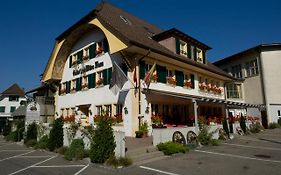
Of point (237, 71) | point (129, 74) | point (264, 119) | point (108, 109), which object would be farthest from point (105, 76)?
point (237, 71)

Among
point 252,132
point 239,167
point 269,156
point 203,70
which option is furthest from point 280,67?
point 239,167

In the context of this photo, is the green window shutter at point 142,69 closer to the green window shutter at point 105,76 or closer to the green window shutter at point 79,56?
the green window shutter at point 105,76

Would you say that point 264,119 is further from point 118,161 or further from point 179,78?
point 118,161

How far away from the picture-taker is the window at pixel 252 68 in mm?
29969

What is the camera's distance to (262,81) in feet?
94.3

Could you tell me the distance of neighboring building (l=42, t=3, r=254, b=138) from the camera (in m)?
15.2

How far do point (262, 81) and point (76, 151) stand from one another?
2558cm

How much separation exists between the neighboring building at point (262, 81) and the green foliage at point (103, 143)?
24.4m

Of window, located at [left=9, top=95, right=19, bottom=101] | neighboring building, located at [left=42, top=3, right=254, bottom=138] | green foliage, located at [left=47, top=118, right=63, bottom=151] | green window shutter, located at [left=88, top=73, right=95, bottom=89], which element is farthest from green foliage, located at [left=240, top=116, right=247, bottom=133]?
window, located at [left=9, top=95, right=19, bottom=101]

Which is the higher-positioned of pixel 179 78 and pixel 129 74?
pixel 179 78

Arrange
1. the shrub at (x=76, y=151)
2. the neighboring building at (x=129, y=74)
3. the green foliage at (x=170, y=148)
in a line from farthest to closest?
the neighboring building at (x=129, y=74), the green foliage at (x=170, y=148), the shrub at (x=76, y=151)

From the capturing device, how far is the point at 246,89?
31141 millimetres

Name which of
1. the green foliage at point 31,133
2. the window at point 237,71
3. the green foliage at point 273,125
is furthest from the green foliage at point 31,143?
the window at point 237,71

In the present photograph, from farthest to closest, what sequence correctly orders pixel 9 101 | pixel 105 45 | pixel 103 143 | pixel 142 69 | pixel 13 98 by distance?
1. pixel 13 98
2. pixel 9 101
3. pixel 105 45
4. pixel 142 69
5. pixel 103 143
